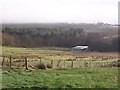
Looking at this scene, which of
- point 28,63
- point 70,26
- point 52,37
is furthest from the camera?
point 70,26

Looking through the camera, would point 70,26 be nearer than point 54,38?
No

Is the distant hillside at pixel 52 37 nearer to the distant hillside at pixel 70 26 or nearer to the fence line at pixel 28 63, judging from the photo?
the distant hillside at pixel 70 26

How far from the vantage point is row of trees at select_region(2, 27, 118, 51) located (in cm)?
3597

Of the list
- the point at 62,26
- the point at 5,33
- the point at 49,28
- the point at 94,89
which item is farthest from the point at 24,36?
the point at 94,89

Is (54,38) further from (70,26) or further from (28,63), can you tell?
(28,63)

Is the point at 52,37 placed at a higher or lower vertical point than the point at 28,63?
higher

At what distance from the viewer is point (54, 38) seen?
3841cm

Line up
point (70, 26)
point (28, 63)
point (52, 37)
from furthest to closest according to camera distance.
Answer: point (70, 26) → point (52, 37) → point (28, 63)

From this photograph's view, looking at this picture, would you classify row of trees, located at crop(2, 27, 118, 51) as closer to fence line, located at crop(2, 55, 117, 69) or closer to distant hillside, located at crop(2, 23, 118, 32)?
distant hillside, located at crop(2, 23, 118, 32)

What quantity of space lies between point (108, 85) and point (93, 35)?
29013 millimetres

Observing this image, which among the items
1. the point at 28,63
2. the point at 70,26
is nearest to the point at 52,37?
the point at 70,26

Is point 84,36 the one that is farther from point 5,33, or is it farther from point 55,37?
point 5,33

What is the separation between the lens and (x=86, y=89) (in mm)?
13688

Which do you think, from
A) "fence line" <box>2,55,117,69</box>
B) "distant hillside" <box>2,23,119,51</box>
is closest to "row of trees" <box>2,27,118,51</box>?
"distant hillside" <box>2,23,119,51</box>
